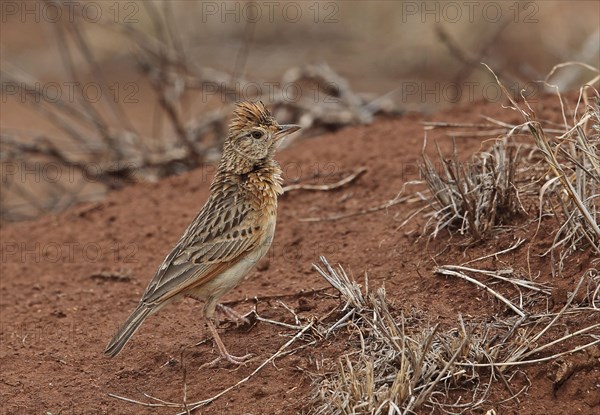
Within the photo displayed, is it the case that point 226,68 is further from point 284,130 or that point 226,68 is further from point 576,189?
point 576,189

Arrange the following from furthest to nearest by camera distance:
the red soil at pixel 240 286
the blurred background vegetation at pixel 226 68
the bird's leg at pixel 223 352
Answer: the blurred background vegetation at pixel 226 68 < the bird's leg at pixel 223 352 < the red soil at pixel 240 286

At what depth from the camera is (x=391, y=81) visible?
1702cm

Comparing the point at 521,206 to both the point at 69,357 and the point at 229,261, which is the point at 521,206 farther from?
the point at 69,357

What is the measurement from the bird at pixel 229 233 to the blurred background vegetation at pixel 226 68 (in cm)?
368

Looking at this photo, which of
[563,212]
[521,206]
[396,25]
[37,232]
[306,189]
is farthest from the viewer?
[396,25]

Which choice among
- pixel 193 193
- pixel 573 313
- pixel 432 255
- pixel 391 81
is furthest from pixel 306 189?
pixel 391 81

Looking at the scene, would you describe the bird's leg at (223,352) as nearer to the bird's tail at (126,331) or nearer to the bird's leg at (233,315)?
the bird's leg at (233,315)

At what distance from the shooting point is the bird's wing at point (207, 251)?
231 inches

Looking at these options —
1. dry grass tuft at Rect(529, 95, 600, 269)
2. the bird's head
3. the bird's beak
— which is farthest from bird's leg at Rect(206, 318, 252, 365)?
dry grass tuft at Rect(529, 95, 600, 269)

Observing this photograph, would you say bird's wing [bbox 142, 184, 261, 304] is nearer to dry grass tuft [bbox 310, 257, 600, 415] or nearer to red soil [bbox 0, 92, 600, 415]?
red soil [bbox 0, 92, 600, 415]

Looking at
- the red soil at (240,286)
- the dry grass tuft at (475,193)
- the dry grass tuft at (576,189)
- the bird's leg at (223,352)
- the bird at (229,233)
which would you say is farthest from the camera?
the dry grass tuft at (475,193)

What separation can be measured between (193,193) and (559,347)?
4.90 m

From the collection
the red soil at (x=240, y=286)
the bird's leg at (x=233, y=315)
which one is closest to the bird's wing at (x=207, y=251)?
the bird's leg at (x=233, y=315)

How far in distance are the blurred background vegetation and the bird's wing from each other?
414 cm
